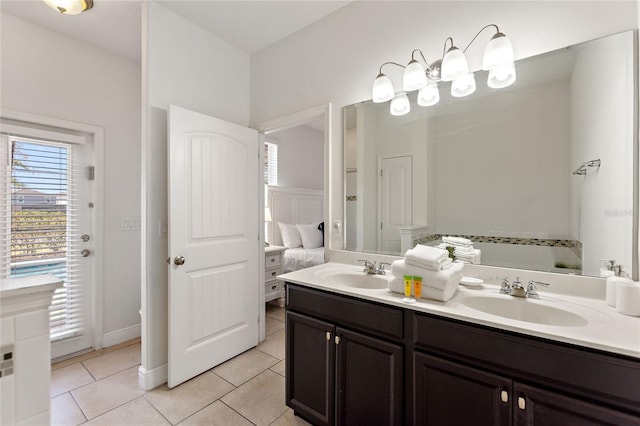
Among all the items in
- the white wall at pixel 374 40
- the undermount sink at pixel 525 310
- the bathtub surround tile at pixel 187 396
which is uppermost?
the white wall at pixel 374 40

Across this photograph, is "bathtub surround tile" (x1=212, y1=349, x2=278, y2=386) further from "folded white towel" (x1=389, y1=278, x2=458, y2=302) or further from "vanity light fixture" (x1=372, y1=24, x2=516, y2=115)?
"vanity light fixture" (x1=372, y1=24, x2=516, y2=115)

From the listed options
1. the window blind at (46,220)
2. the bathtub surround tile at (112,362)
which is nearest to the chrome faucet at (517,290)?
the bathtub surround tile at (112,362)

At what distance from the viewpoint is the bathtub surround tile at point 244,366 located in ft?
7.13

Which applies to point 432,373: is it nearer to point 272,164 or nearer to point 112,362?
point 112,362

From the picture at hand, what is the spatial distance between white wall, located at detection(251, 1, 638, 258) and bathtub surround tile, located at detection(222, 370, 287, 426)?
3.63ft

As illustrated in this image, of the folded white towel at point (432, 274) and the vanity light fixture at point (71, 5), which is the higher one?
the vanity light fixture at point (71, 5)

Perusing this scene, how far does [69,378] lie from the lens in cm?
214

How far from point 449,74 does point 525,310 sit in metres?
1.28

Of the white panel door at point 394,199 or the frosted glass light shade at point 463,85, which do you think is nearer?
the frosted glass light shade at point 463,85

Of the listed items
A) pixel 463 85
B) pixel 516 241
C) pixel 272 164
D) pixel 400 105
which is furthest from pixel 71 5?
pixel 516 241

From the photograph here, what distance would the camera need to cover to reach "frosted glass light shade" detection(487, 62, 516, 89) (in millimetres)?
1464

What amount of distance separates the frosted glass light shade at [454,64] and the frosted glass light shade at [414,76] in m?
0.14

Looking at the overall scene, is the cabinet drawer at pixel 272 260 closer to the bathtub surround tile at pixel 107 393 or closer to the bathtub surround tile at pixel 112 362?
the bathtub surround tile at pixel 112 362

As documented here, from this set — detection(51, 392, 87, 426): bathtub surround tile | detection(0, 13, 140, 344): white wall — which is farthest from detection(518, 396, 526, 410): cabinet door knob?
detection(0, 13, 140, 344): white wall
